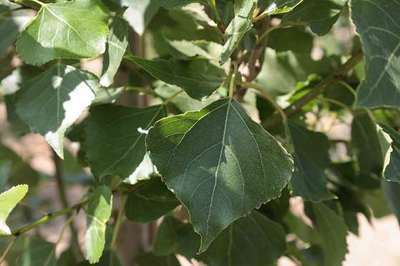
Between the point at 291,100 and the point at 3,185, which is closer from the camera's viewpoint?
the point at 3,185

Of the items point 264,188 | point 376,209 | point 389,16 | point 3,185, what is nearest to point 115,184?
point 3,185

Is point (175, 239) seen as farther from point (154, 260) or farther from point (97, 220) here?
point (97, 220)

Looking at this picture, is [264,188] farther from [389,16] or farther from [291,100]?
[291,100]

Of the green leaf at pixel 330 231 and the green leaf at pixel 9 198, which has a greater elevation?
the green leaf at pixel 9 198

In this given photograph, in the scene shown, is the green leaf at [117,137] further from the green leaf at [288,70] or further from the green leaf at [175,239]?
the green leaf at [288,70]

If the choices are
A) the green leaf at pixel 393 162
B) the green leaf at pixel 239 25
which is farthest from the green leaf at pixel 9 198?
the green leaf at pixel 393 162

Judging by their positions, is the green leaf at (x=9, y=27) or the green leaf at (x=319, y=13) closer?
the green leaf at (x=319, y=13)
